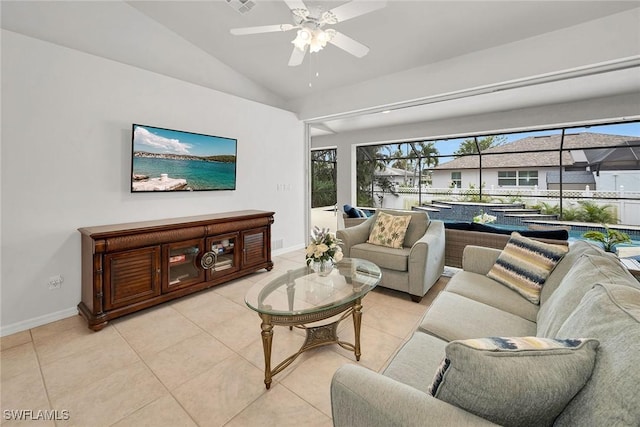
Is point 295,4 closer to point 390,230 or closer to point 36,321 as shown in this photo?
point 390,230

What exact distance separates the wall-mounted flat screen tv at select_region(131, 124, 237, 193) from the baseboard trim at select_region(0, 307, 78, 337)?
1313 millimetres

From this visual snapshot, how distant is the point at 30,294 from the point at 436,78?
15.8 ft

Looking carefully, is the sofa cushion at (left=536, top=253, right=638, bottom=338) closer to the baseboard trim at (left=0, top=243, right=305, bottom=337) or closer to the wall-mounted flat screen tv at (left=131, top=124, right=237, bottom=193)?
the wall-mounted flat screen tv at (left=131, top=124, right=237, bottom=193)

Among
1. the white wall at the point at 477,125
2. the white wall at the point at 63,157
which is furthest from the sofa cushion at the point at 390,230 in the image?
the white wall at the point at 477,125

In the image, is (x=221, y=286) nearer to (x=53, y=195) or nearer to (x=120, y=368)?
(x=120, y=368)

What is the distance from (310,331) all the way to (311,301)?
0.31m

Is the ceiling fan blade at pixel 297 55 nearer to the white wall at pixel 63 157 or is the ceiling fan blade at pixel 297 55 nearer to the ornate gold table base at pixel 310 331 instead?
the white wall at pixel 63 157

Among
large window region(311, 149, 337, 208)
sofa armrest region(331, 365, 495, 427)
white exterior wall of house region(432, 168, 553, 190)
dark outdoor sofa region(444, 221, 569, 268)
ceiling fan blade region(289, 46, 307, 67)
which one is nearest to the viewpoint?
sofa armrest region(331, 365, 495, 427)

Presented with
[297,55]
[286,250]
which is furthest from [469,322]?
[286,250]

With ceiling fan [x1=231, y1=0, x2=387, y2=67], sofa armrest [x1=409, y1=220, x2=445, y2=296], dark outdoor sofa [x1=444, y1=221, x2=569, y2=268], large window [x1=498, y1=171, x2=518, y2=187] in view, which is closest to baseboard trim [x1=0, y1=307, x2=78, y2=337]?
ceiling fan [x1=231, y1=0, x2=387, y2=67]

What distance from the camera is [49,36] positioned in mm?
2672

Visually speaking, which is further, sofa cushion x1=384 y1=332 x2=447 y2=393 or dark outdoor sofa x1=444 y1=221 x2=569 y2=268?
dark outdoor sofa x1=444 y1=221 x2=569 y2=268

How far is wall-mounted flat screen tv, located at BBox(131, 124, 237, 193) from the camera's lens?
3047mm

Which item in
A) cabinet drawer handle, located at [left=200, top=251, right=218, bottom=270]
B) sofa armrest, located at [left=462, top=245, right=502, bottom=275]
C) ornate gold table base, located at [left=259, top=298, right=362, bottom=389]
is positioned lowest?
ornate gold table base, located at [left=259, top=298, right=362, bottom=389]
